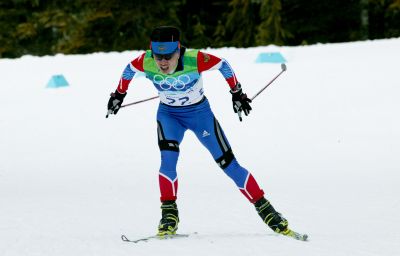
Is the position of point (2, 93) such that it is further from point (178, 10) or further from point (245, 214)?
point (178, 10)

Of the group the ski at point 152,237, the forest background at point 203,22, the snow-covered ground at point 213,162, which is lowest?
the forest background at point 203,22

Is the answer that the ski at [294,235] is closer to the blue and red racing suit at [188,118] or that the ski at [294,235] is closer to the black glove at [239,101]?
the blue and red racing suit at [188,118]

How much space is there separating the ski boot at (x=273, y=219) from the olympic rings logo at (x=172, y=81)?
1070mm

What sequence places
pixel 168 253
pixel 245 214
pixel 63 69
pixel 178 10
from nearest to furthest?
pixel 168 253 < pixel 245 214 < pixel 63 69 < pixel 178 10

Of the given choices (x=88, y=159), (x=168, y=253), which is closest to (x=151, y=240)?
(x=168, y=253)

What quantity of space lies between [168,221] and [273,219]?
0.79 meters

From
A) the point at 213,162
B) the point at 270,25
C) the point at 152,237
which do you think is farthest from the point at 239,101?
the point at 270,25

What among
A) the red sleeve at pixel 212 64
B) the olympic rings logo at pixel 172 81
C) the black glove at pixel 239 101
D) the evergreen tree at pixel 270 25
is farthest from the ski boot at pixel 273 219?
the evergreen tree at pixel 270 25

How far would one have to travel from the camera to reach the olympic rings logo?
527cm

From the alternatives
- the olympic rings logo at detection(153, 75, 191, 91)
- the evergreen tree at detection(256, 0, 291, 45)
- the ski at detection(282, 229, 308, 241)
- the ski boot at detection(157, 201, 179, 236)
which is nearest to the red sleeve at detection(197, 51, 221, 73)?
the olympic rings logo at detection(153, 75, 191, 91)

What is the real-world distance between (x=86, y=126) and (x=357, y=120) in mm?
4103

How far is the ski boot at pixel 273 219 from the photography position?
5297 mm

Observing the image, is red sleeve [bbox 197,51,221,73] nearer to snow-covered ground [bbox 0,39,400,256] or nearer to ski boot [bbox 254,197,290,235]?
ski boot [bbox 254,197,290,235]

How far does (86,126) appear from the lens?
10.9 m
